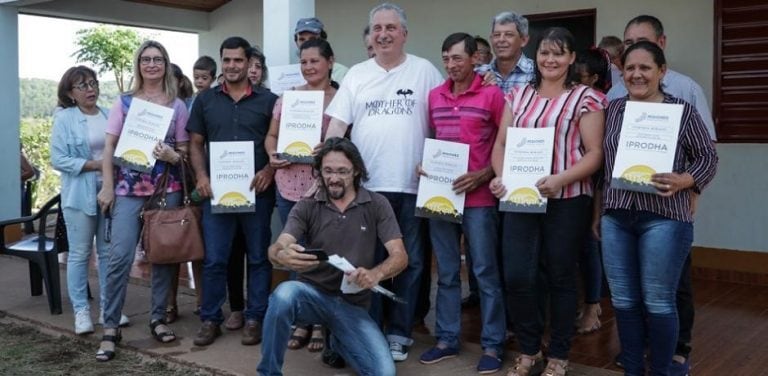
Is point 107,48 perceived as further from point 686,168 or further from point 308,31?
point 686,168

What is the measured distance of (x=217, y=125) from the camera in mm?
4664

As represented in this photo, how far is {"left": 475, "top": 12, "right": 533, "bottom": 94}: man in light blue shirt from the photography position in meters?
4.20

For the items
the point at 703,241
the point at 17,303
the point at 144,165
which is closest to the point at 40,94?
the point at 17,303

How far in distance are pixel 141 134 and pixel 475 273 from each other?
214 cm

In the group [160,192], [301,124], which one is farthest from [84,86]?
[301,124]

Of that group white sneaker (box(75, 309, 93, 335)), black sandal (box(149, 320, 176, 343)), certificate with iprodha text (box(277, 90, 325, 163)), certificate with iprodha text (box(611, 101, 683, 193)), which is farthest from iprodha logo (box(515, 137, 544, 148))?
white sneaker (box(75, 309, 93, 335))

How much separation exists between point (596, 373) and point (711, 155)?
1.34 metres

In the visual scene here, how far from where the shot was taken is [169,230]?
4668 millimetres

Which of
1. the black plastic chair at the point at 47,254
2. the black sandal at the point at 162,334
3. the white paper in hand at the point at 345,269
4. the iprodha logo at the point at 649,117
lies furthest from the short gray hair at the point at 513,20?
the black plastic chair at the point at 47,254

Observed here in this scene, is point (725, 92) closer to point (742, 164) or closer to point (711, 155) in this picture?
point (742, 164)

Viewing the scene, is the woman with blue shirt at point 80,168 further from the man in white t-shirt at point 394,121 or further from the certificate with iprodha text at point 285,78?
the man in white t-shirt at point 394,121

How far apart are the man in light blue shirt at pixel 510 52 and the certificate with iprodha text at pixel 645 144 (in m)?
0.99

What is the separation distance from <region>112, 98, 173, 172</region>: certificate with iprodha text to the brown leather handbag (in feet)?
0.67

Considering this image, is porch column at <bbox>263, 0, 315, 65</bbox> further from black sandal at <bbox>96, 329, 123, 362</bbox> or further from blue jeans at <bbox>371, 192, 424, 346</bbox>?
black sandal at <bbox>96, 329, 123, 362</bbox>
